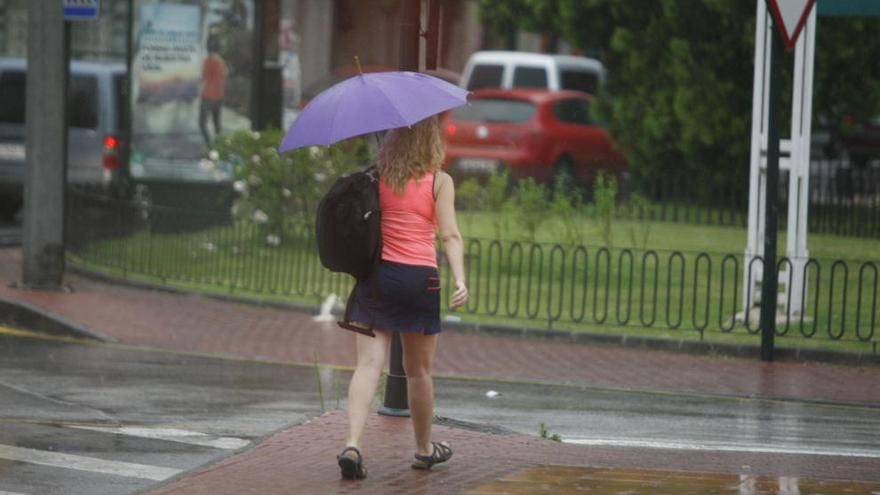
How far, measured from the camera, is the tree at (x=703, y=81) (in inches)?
914

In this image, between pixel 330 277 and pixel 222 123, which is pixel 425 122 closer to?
pixel 330 277

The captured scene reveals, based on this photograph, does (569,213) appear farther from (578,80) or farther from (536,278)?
(578,80)

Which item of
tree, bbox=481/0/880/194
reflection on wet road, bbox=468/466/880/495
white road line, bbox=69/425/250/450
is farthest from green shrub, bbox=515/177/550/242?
reflection on wet road, bbox=468/466/880/495

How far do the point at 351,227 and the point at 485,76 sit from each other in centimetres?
2562

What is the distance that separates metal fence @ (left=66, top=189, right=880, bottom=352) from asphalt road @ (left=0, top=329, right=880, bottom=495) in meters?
2.89

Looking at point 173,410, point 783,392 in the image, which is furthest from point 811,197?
point 173,410

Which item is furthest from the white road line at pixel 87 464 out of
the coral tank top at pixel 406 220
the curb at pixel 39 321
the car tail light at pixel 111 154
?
the car tail light at pixel 111 154

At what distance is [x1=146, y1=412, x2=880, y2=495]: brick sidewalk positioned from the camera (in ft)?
25.5

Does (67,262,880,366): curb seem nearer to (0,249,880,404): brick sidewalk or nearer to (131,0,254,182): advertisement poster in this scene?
(0,249,880,404): brick sidewalk

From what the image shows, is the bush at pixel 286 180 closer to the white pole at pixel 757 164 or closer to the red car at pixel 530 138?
the white pole at pixel 757 164

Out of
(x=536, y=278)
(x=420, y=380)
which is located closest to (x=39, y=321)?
(x=536, y=278)

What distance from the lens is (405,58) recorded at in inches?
368

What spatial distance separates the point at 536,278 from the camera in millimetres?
17391

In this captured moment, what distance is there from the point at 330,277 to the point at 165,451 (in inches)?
305
